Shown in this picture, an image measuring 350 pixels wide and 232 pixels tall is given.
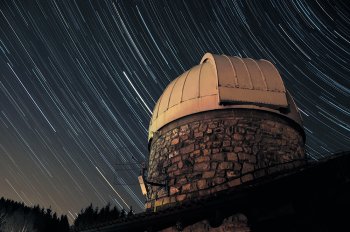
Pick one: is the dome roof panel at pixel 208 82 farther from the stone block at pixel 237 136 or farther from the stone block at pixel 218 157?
the stone block at pixel 218 157

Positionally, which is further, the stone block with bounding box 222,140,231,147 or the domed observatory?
the stone block with bounding box 222,140,231,147

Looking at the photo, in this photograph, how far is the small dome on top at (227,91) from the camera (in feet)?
28.3

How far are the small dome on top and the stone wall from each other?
0.75 ft

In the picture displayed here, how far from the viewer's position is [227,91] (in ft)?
28.6

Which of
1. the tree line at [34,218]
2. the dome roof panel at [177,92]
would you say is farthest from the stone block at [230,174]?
the tree line at [34,218]

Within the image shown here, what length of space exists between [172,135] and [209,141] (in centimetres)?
126

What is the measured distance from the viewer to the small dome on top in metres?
8.64

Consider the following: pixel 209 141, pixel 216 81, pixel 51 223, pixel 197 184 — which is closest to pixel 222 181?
pixel 197 184

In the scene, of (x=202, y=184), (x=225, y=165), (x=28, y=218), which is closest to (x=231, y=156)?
(x=225, y=165)

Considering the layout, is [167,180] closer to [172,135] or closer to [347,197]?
[172,135]

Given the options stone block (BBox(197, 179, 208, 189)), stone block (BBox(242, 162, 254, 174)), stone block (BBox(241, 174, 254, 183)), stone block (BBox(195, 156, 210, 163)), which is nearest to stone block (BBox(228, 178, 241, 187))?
stone block (BBox(241, 174, 254, 183))

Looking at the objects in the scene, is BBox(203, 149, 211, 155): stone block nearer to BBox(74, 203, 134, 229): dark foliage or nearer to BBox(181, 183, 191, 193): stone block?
BBox(181, 183, 191, 193): stone block

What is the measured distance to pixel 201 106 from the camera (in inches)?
346

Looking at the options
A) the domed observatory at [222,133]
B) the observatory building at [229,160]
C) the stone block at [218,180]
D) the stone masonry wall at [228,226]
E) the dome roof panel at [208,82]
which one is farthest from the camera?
the dome roof panel at [208,82]
